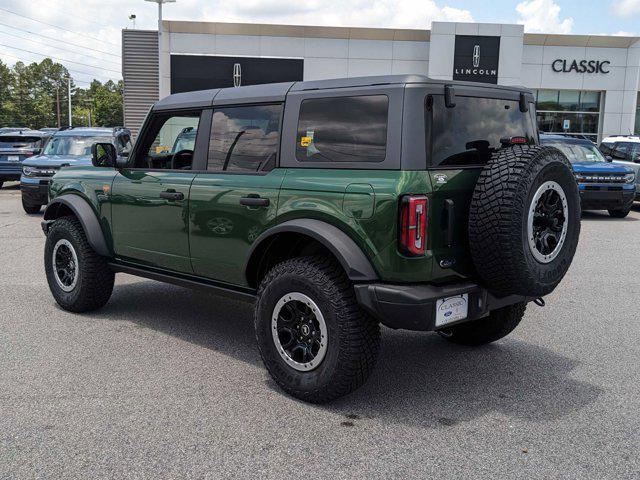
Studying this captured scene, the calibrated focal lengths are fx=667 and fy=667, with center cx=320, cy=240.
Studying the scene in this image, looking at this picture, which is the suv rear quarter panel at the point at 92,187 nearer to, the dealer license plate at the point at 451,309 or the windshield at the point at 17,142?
the dealer license plate at the point at 451,309

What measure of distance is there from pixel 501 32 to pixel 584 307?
2587 centimetres

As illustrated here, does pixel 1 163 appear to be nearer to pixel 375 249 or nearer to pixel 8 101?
pixel 375 249

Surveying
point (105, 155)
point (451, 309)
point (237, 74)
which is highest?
point (237, 74)

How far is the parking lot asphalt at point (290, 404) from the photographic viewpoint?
3385 millimetres

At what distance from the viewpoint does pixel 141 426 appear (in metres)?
3.79

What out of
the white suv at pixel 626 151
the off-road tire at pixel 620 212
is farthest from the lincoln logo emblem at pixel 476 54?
the off-road tire at pixel 620 212

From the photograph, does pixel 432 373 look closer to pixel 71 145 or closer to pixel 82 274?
pixel 82 274

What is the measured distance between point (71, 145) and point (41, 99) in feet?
344

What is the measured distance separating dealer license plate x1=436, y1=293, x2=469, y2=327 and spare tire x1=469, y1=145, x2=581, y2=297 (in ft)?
0.63

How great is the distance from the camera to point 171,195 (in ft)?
16.9

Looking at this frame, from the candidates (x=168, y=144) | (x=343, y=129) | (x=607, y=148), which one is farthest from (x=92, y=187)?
(x=607, y=148)

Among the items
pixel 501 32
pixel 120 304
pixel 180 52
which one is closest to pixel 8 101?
pixel 180 52

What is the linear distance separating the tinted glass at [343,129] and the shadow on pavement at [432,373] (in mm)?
1537

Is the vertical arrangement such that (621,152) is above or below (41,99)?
below
